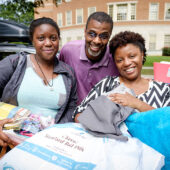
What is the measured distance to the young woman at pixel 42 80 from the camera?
1.91 m

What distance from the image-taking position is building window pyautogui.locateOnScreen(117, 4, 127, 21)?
25047mm

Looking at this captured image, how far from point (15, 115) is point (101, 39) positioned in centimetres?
132

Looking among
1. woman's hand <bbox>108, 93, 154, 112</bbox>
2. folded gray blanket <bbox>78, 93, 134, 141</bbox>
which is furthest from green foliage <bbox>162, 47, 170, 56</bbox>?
folded gray blanket <bbox>78, 93, 134, 141</bbox>

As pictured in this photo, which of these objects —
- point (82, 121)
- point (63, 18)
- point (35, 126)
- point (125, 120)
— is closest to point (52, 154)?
point (82, 121)

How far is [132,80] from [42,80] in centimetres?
95

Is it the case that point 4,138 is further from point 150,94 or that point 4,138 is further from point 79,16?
point 79,16

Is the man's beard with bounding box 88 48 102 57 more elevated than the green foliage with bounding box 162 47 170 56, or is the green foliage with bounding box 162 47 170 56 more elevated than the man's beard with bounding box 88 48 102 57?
the man's beard with bounding box 88 48 102 57

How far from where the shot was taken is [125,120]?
4.78ft

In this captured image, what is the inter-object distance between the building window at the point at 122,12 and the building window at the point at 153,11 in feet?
10.4

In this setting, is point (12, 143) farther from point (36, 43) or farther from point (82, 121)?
point (36, 43)

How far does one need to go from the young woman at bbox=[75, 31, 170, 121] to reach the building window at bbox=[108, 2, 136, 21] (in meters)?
24.8

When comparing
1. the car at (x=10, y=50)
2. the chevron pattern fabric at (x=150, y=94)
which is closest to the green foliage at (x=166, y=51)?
the car at (x=10, y=50)

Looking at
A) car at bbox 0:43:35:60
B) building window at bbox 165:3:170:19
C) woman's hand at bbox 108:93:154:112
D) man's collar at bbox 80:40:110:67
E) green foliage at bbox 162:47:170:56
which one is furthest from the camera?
building window at bbox 165:3:170:19

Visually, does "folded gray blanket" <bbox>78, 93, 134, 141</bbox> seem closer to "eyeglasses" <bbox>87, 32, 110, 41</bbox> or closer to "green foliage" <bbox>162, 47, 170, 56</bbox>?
"eyeglasses" <bbox>87, 32, 110, 41</bbox>
